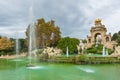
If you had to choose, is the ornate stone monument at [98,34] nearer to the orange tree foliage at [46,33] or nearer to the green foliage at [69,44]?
the green foliage at [69,44]

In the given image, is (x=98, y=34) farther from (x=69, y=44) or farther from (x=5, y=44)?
(x=5, y=44)

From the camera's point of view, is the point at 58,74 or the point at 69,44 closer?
the point at 58,74

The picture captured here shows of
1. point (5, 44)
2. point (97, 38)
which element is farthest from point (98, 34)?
point (5, 44)

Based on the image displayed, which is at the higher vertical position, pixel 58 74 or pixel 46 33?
pixel 46 33

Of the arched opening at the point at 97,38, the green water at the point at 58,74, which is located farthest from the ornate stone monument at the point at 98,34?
the green water at the point at 58,74

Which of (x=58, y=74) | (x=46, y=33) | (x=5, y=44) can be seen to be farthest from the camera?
(x=5, y=44)

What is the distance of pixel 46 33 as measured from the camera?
50.8 metres

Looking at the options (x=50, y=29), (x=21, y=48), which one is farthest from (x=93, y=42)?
(x=21, y=48)

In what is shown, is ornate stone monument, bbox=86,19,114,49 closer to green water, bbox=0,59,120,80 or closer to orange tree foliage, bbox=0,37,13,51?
orange tree foliage, bbox=0,37,13,51

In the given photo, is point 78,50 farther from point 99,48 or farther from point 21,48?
point 21,48

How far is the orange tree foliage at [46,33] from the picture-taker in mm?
50787

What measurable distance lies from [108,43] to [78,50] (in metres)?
6.55

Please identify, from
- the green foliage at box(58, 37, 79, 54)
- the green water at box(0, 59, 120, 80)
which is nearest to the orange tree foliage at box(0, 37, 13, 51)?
the green foliage at box(58, 37, 79, 54)

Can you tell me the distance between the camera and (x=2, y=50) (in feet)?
175
